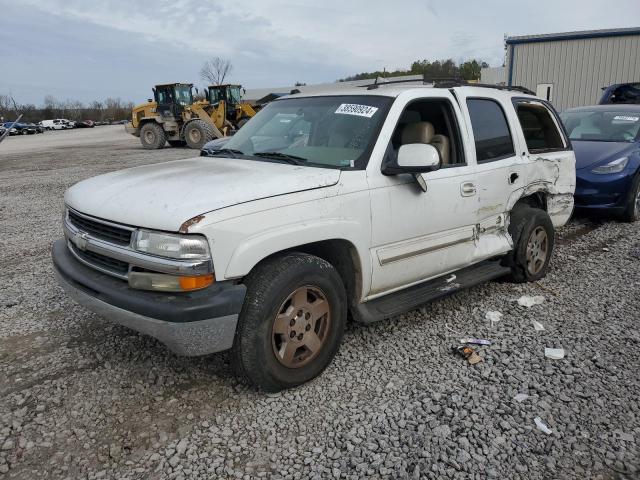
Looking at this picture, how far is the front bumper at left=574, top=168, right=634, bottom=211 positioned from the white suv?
3.02 meters

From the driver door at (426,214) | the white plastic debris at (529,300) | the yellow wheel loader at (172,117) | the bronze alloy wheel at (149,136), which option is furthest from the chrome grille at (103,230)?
the bronze alloy wheel at (149,136)

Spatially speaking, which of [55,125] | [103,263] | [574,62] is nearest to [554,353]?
[103,263]

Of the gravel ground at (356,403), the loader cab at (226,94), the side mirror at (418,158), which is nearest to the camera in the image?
the gravel ground at (356,403)

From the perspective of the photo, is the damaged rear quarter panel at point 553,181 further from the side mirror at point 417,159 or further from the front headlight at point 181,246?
the front headlight at point 181,246

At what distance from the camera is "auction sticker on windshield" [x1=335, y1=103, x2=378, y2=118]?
3.66 m

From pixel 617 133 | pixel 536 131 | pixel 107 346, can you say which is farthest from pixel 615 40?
pixel 107 346

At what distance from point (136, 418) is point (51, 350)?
1220mm

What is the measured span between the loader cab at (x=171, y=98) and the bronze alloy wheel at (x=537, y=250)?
21029 mm

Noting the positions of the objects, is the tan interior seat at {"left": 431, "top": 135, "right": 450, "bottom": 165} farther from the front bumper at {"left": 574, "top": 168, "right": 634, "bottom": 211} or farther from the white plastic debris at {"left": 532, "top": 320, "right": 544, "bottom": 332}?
the front bumper at {"left": 574, "top": 168, "right": 634, "bottom": 211}

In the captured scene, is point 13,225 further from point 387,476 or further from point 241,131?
point 387,476

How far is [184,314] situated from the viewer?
8.71ft

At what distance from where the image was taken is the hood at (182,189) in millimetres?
2773

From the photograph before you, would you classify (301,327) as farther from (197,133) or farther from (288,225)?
(197,133)

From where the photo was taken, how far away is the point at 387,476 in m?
2.49
